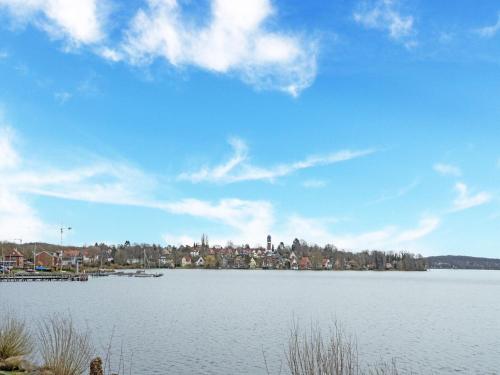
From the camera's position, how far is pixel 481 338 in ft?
124

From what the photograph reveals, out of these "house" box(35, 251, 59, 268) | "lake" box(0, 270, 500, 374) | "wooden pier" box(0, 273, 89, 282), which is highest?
"house" box(35, 251, 59, 268)

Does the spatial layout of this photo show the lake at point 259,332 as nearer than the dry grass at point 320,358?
No

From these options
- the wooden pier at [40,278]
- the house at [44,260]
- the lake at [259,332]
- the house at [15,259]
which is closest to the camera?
the lake at [259,332]

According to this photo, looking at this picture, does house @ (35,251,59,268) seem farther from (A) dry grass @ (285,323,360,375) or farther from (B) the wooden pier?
(A) dry grass @ (285,323,360,375)

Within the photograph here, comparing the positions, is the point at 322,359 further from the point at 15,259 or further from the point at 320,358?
the point at 15,259

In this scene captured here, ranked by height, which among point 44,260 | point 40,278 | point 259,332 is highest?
point 44,260

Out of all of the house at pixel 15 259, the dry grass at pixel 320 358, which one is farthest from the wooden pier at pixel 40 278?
the dry grass at pixel 320 358

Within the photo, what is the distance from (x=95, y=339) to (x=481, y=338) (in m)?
28.4

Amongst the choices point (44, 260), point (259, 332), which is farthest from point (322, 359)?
point (44, 260)

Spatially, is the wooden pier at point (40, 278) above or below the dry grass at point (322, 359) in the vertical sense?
below

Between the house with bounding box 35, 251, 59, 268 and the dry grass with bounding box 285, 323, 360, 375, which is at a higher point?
the dry grass with bounding box 285, 323, 360, 375

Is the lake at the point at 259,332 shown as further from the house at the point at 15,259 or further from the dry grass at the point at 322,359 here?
the house at the point at 15,259

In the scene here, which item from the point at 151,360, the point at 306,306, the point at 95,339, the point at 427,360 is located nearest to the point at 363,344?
the point at 427,360

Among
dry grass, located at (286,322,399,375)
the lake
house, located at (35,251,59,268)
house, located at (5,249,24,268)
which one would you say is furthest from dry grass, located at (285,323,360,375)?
house, located at (35,251,59,268)
